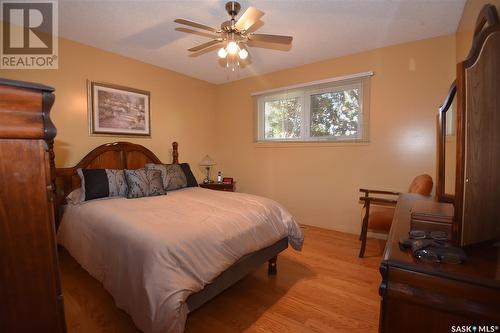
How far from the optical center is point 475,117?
2.54ft

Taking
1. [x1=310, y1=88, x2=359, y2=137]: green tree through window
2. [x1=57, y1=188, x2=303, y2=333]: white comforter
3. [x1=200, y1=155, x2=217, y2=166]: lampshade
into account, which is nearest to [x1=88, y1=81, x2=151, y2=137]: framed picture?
[x1=200, y1=155, x2=217, y2=166]: lampshade

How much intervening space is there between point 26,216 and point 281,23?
8.49ft

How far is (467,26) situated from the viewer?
2.06 meters

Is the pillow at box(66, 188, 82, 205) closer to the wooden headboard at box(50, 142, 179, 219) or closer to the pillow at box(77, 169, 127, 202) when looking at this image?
the pillow at box(77, 169, 127, 202)

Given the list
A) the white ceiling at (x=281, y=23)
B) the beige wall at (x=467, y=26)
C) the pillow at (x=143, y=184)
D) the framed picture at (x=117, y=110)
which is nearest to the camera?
the beige wall at (x=467, y=26)

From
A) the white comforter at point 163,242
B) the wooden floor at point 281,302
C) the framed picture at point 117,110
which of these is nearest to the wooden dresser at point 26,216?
the white comforter at point 163,242

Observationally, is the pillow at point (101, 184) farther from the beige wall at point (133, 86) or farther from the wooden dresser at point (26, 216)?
the wooden dresser at point (26, 216)

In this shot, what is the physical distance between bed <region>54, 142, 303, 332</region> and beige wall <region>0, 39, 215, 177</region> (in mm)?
649

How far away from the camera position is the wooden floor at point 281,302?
158 centimetres

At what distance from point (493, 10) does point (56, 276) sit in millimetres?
1974

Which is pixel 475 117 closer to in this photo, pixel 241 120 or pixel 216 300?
pixel 216 300

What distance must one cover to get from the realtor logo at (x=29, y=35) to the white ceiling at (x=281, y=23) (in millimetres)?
136

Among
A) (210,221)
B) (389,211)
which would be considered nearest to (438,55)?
(389,211)

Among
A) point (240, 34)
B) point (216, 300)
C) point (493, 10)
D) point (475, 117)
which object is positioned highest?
point (240, 34)
